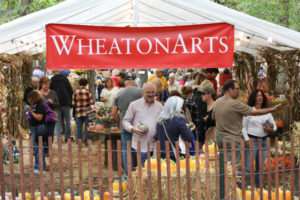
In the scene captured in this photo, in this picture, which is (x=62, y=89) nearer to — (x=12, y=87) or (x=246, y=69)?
(x=12, y=87)

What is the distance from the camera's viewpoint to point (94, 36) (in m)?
7.41

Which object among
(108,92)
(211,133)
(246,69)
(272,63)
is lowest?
(211,133)

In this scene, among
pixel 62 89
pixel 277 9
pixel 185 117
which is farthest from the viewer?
pixel 277 9

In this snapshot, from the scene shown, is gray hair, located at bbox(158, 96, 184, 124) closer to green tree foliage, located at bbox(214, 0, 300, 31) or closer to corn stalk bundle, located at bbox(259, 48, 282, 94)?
corn stalk bundle, located at bbox(259, 48, 282, 94)

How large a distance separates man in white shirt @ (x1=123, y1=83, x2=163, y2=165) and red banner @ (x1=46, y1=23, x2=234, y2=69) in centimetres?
46

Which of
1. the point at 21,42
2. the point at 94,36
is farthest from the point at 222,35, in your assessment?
the point at 21,42

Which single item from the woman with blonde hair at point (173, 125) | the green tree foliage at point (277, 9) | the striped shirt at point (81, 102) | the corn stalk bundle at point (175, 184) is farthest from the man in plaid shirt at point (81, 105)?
the green tree foliage at point (277, 9)

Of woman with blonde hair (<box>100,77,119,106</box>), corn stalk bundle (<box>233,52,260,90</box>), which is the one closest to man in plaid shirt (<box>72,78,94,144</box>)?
woman with blonde hair (<box>100,77,119,106</box>)

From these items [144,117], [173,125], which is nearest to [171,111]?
[173,125]

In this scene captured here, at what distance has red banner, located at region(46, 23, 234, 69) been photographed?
24.2 feet

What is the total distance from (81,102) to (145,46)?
16.1ft

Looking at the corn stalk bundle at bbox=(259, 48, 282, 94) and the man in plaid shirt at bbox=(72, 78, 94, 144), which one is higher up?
the corn stalk bundle at bbox=(259, 48, 282, 94)

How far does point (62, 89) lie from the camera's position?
12.8 m

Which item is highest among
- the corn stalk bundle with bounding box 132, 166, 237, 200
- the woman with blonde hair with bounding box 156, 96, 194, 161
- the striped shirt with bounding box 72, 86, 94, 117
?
the striped shirt with bounding box 72, 86, 94, 117
